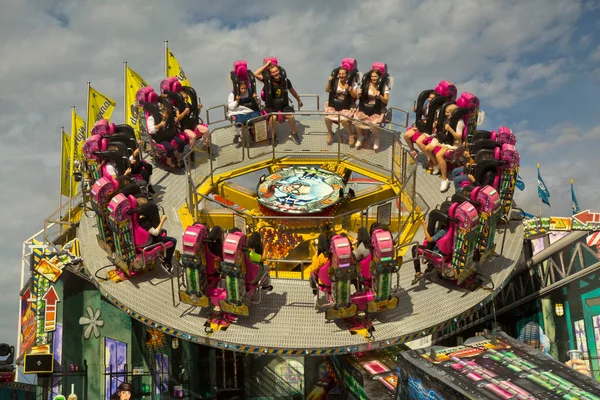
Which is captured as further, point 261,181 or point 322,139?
point 322,139

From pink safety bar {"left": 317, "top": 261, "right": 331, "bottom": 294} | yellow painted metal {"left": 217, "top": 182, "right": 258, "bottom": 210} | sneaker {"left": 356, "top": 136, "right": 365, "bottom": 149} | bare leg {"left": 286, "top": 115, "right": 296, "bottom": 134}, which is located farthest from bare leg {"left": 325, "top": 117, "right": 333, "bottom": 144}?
pink safety bar {"left": 317, "top": 261, "right": 331, "bottom": 294}

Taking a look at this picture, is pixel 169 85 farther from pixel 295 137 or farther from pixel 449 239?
pixel 449 239

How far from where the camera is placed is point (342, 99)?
25609mm

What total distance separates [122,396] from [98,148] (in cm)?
714

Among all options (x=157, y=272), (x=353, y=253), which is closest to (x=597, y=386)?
(x=353, y=253)

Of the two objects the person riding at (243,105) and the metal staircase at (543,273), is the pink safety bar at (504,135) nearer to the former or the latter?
the metal staircase at (543,273)

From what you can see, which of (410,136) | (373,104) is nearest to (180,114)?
(373,104)

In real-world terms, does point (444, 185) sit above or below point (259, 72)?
below

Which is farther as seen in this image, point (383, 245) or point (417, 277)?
point (417, 277)

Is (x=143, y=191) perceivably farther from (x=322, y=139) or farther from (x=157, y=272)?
(x=322, y=139)

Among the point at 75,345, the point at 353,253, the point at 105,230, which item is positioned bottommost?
the point at 75,345

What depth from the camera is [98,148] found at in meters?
21.9

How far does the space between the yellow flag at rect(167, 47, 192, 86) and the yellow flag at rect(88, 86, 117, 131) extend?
3.27m

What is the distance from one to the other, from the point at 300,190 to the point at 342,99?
4203 millimetres
